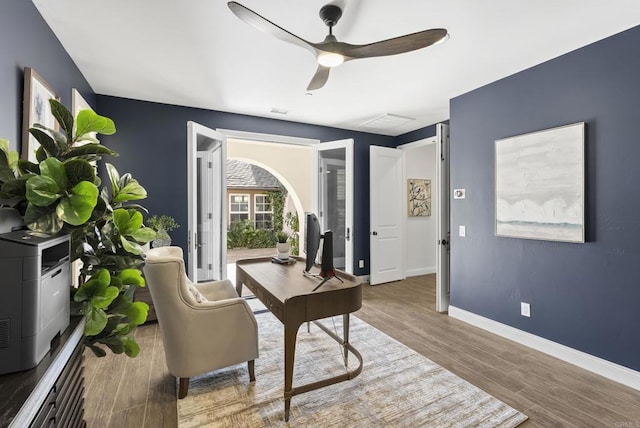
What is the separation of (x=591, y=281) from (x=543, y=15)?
210 cm

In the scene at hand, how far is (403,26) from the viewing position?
7.40 ft

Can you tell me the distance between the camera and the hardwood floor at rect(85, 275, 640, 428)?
6.43 ft

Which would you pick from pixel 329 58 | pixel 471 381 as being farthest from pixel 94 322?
pixel 471 381

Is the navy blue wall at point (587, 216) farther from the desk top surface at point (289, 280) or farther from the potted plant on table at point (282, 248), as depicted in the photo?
the potted plant on table at point (282, 248)

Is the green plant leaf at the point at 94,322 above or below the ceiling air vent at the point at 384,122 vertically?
below

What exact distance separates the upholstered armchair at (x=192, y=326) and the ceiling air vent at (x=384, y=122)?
349 cm

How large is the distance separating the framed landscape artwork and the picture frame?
8.88 ft

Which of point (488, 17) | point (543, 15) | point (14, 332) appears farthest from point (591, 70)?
point (14, 332)

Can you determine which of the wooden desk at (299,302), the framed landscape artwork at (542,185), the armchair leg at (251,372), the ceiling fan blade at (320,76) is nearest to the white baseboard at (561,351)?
the framed landscape artwork at (542,185)

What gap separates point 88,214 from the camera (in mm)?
1148

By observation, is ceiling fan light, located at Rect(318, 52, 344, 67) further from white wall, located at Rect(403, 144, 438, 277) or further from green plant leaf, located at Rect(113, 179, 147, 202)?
white wall, located at Rect(403, 144, 438, 277)

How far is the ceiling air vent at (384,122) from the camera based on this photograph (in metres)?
4.56

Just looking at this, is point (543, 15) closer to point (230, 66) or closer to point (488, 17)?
point (488, 17)

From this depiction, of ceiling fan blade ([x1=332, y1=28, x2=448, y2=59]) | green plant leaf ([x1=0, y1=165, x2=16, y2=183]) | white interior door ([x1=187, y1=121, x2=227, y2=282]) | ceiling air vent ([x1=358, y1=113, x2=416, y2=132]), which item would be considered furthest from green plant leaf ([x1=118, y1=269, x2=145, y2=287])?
ceiling air vent ([x1=358, y1=113, x2=416, y2=132])
